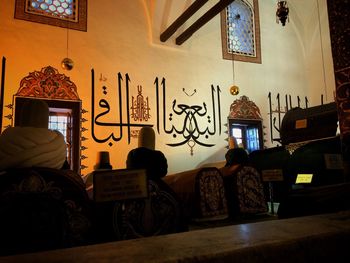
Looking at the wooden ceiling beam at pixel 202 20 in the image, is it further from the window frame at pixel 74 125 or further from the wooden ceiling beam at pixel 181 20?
the window frame at pixel 74 125

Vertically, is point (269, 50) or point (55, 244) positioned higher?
point (269, 50)

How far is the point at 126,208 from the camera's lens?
222 cm

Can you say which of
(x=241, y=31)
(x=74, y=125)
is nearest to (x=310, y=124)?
(x=74, y=125)

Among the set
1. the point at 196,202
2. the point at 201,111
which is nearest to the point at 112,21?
the point at 201,111

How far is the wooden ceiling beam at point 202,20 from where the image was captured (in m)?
6.44

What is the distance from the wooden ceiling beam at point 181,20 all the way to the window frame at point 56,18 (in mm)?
1805

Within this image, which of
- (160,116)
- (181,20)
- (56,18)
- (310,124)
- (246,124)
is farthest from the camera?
(246,124)

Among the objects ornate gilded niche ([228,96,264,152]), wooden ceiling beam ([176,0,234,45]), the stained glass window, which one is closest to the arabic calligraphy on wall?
ornate gilded niche ([228,96,264,152])

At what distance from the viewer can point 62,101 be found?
619 centimetres

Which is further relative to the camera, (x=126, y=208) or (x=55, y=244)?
(x=126, y=208)

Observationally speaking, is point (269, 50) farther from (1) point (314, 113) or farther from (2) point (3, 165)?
(2) point (3, 165)

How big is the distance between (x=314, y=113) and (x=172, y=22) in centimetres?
465

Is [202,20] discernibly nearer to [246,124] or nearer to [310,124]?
[246,124]

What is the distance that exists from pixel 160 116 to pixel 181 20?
84.8 inches
